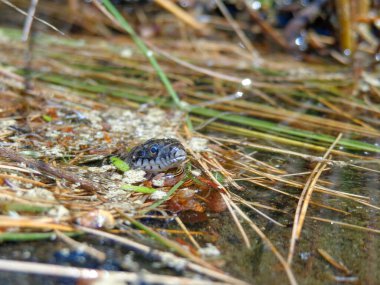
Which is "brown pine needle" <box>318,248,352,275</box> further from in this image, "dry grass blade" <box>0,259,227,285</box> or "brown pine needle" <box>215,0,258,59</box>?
"brown pine needle" <box>215,0,258,59</box>

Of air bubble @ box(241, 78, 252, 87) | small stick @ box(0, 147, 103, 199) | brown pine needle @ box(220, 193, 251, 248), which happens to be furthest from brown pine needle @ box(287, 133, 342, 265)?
air bubble @ box(241, 78, 252, 87)

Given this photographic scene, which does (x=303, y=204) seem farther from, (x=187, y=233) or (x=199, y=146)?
(x=199, y=146)

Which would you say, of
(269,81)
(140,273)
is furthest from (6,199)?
(269,81)

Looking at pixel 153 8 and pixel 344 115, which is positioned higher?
pixel 153 8

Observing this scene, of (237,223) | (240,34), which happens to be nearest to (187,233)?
(237,223)

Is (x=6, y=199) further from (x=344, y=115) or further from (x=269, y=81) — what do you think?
(x=269, y=81)

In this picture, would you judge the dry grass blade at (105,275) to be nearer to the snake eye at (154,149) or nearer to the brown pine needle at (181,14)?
the snake eye at (154,149)
